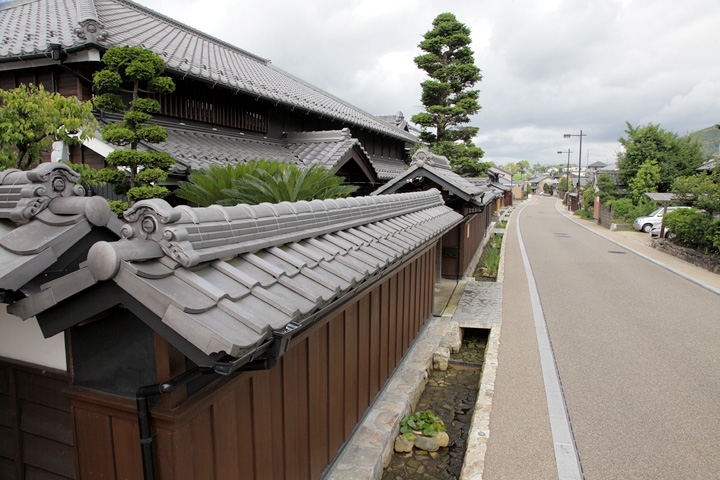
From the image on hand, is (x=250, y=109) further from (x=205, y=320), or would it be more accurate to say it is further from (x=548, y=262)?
(x=548, y=262)

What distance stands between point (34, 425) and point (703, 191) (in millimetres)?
21675

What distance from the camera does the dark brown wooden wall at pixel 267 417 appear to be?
2.55m

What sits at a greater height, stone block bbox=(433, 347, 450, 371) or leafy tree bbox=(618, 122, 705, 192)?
leafy tree bbox=(618, 122, 705, 192)

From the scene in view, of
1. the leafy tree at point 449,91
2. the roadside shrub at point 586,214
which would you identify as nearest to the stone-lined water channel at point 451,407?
the leafy tree at point 449,91

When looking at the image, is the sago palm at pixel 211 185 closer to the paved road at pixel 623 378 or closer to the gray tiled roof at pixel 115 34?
the gray tiled roof at pixel 115 34

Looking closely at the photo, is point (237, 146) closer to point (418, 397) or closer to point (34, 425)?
point (418, 397)

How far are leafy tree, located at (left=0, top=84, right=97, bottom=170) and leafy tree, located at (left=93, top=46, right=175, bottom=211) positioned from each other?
580 millimetres

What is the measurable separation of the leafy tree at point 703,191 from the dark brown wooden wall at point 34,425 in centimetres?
2095

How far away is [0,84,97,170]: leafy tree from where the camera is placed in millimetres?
5402

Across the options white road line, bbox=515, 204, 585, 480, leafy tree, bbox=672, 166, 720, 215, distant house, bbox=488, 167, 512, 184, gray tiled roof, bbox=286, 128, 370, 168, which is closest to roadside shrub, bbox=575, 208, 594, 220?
distant house, bbox=488, 167, 512, 184

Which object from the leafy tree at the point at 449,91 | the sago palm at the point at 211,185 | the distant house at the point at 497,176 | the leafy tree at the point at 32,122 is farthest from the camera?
the distant house at the point at 497,176

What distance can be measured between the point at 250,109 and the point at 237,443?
35.5ft

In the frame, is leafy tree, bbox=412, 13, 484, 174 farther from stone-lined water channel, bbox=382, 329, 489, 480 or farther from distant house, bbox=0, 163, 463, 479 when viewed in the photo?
distant house, bbox=0, 163, 463, 479

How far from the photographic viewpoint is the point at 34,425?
11.0 ft
